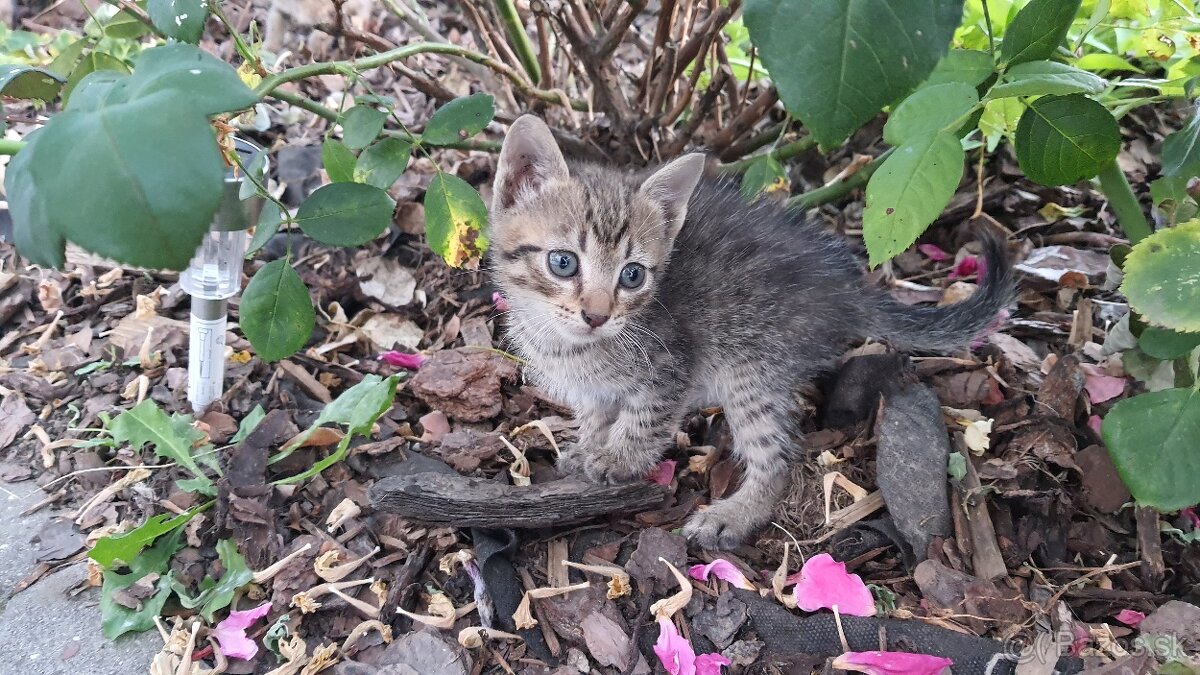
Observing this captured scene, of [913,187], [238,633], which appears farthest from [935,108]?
[238,633]

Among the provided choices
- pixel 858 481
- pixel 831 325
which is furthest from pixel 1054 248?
pixel 858 481

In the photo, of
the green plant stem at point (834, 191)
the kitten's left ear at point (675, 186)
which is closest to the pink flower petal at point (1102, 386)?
the green plant stem at point (834, 191)

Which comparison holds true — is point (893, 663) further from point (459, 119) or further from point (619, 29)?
point (619, 29)

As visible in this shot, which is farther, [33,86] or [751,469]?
[751,469]

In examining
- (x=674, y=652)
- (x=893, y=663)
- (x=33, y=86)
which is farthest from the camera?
(x=33, y=86)

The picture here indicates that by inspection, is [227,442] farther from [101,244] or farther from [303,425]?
[101,244]
